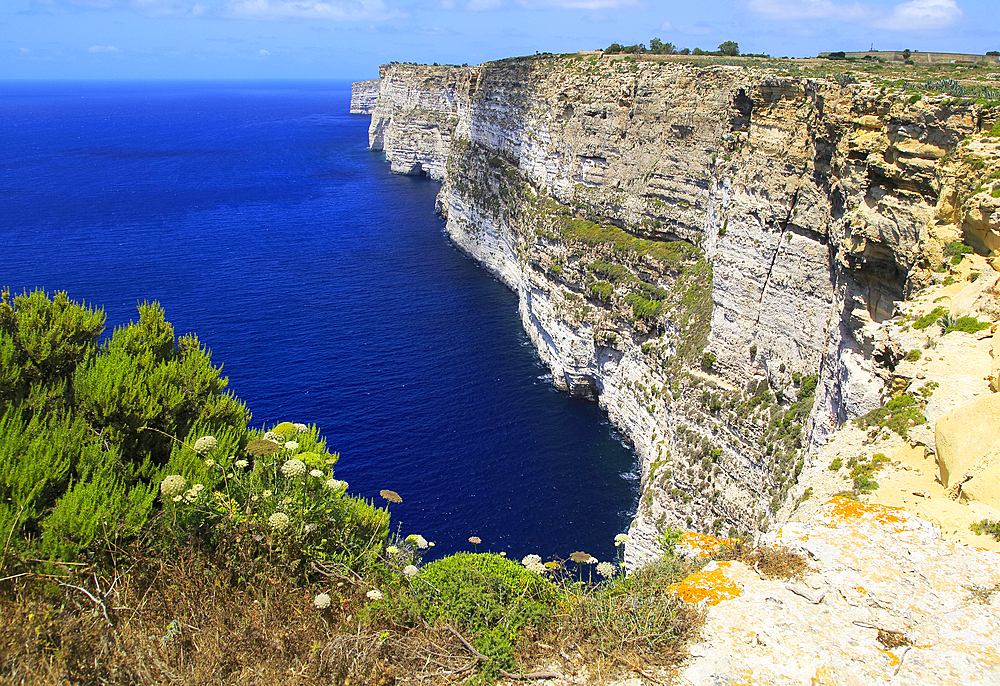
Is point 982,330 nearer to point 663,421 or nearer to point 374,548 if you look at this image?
point 374,548

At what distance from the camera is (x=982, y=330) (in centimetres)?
1723

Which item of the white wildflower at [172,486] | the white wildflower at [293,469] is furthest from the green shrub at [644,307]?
the white wildflower at [172,486]

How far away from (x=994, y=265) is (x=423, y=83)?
498 feet

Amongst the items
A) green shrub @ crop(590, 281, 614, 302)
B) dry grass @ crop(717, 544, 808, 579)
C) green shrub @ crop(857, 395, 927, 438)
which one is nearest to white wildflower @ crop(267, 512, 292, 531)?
dry grass @ crop(717, 544, 808, 579)

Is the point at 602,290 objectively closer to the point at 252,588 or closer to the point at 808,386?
the point at 808,386

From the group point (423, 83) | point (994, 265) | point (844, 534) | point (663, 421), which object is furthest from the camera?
point (423, 83)

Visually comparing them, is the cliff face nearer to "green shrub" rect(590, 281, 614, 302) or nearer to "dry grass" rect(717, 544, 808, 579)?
"green shrub" rect(590, 281, 614, 302)

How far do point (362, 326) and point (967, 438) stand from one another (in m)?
60.0

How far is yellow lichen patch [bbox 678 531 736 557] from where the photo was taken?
13739mm

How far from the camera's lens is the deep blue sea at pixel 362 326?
43.8 m

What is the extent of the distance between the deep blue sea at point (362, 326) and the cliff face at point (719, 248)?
4.63 m

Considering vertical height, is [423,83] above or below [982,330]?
above

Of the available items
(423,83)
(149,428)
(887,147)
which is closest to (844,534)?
(149,428)

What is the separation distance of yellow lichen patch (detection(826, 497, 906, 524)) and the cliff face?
728 cm
